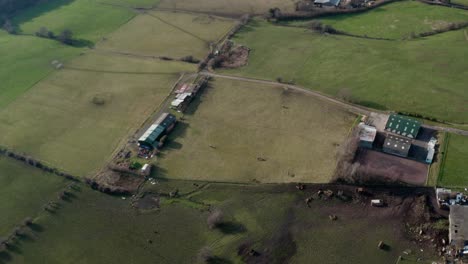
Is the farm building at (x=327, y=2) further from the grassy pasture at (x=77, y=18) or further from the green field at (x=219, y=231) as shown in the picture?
the green field at (x=219, y=231)

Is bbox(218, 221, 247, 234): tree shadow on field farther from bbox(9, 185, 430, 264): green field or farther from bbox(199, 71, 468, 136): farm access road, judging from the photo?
bbox(199, 71, 468, 136): farm access road

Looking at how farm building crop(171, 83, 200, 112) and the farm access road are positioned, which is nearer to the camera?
the farm access road

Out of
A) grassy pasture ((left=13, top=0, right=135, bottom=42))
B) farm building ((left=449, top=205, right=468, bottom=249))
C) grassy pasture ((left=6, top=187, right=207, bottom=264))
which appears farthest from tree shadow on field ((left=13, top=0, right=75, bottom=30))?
farm building ((left=449, top=205, right=468, bottom=249))

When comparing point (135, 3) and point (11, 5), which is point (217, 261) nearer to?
point (135, 3)

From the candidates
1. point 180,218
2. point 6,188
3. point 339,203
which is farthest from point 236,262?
point 6,188

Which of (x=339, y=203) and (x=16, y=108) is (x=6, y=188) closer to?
(x=16, y=108)

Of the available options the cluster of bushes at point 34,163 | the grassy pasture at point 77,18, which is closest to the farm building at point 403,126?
the cluster of bushes at point 34,163
